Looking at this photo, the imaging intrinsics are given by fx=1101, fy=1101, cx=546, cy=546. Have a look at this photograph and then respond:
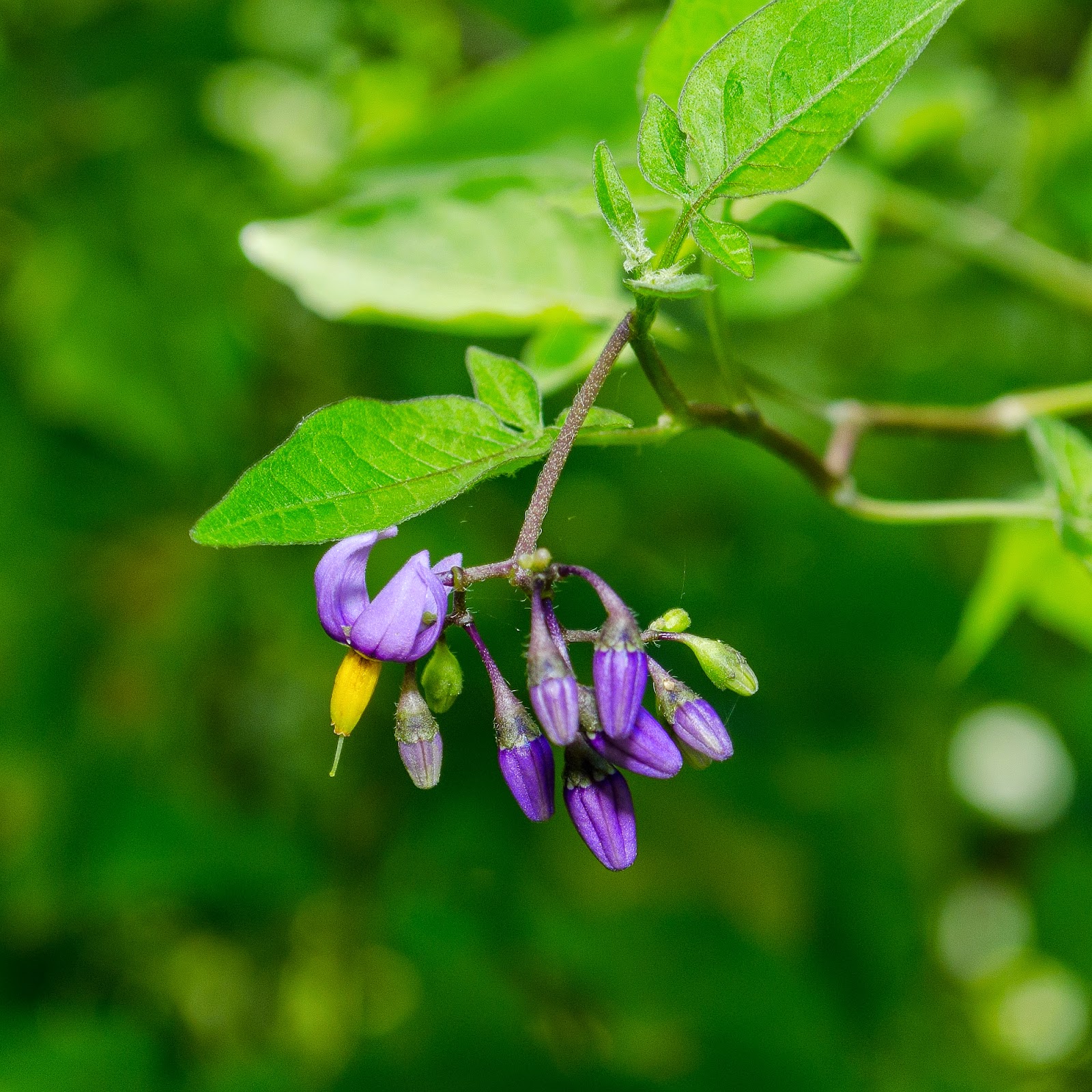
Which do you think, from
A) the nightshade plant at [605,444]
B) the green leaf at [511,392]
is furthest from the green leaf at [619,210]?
the green leaf at [511,392]

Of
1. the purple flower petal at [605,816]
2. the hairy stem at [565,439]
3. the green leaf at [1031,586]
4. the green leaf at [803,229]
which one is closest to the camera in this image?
the hairy stem at [565,439]

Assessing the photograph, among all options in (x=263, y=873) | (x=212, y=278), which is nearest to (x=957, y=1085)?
(x=263, y=873)

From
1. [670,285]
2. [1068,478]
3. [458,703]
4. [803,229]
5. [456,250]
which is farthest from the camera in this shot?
[458,703]

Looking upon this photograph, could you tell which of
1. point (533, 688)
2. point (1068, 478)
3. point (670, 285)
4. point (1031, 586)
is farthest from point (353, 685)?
point (1031, 586)

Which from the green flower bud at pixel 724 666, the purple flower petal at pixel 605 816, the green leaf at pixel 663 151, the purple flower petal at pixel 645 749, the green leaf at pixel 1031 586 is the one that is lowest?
the green leaf at pixel 1031 586

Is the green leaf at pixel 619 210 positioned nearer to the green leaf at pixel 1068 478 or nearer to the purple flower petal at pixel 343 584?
the purple flower petal at pixel 343 584

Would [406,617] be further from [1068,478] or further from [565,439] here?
[1068,478]

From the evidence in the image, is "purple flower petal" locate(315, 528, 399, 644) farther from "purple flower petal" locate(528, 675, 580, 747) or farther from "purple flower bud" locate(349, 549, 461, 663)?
"purple flower petal" locate(528, 675, 580, 747)
